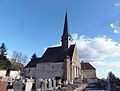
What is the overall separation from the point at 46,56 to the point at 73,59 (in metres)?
10.5

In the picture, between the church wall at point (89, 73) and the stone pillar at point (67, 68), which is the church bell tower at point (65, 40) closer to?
the stone pillar at point (67, 68)

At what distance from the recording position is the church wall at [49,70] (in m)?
56.0

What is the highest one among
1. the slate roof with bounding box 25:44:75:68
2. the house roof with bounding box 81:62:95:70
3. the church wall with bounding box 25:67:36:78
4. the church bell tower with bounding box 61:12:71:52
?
the church bell tower with bounding box 61:12:71:52

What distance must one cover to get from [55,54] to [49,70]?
19.7 feet

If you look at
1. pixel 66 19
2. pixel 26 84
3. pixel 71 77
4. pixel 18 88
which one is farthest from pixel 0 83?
pixel 66 19

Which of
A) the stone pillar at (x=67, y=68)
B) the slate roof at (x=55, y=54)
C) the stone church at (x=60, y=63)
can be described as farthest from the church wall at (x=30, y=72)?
the stone pillar at (x=67, y=68)

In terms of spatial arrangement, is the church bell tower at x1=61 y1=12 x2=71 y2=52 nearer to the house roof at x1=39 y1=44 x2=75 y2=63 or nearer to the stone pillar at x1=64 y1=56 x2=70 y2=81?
the house roof at x1=39 y1=44 x2=75 y2=63

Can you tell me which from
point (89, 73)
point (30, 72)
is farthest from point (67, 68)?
point (89, 73)

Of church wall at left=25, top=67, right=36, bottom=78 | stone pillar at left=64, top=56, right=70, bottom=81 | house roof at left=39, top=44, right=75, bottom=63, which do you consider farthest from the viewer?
church wall at left=25, top=67, right=36, bottom=78

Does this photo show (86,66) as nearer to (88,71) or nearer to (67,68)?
(88,71)

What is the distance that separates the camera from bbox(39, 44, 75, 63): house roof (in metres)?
57.2

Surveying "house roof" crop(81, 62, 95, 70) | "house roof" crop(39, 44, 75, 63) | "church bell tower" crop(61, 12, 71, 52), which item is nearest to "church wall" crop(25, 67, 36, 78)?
"house roof" crop(39, 44, 75, 63)

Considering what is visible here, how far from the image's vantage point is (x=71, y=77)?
53.9 meters

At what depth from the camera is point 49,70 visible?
58500mm
